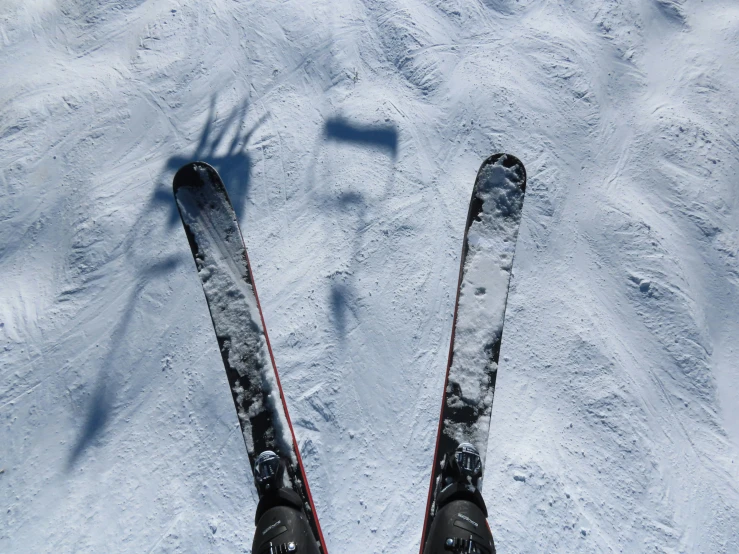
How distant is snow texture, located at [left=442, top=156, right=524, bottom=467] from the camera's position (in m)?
3.96

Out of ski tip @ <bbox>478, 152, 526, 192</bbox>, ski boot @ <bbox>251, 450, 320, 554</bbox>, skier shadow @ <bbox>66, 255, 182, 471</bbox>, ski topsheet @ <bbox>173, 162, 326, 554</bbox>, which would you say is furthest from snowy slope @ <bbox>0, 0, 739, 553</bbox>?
ski tip @ <bbox>478, 152, 526, 192</bbox>

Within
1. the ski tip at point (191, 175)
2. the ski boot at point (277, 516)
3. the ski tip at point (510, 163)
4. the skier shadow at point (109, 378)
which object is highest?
the ski tip at point (510, 163)

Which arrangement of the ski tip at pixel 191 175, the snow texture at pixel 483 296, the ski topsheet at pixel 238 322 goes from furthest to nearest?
1. the ski tip at pixel 191 175
2. the snow texture at pixel 483 296
3. the ski topsheet at pixel 238 322

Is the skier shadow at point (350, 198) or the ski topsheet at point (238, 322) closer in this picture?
the ski topsheet at point (238, 322)

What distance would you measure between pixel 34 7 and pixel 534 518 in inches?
369

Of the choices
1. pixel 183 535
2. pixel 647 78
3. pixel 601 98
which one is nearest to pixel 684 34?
pixel 647 78

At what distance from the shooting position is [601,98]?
6086 mm

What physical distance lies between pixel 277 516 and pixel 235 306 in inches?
74.9

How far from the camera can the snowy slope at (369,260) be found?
13.4 feet

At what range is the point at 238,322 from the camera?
4262 mm

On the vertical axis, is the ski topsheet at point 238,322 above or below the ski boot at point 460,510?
above

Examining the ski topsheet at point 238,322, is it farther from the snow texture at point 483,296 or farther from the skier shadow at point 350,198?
the snow texture at point 483,296

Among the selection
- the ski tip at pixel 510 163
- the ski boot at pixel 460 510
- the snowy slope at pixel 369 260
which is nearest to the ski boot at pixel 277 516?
the snowy slope at pixel 369 260

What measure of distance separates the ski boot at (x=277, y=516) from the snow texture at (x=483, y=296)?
4.61 ft
